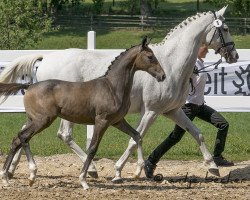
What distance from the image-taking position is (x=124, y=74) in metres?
9.98

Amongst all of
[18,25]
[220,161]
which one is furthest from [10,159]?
[18,25]

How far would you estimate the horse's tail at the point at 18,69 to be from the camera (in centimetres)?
1145

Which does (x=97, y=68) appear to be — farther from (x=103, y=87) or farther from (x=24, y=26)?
(x=24, y=26)

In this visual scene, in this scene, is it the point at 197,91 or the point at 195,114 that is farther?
the point at 195,114

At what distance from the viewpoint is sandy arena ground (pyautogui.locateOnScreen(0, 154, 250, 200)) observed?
30.7 feet

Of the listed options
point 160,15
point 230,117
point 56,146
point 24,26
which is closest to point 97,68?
point 56,146

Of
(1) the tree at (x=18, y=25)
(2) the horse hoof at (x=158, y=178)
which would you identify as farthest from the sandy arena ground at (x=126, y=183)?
(1) the tree at (x=18, y=25)

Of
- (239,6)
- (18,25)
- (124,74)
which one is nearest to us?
(124,74)

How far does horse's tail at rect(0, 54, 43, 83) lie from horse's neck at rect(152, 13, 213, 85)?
1780 mm

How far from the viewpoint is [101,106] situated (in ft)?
32.3

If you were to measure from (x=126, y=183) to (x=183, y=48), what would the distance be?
1.98m

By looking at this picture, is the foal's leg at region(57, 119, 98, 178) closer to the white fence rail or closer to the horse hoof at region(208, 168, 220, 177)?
the horse hoof at region(208, 168, 220, 177)

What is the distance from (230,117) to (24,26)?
11.2m

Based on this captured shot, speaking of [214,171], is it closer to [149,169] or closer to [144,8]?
[149,169]
